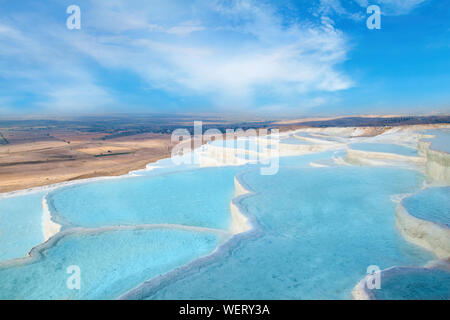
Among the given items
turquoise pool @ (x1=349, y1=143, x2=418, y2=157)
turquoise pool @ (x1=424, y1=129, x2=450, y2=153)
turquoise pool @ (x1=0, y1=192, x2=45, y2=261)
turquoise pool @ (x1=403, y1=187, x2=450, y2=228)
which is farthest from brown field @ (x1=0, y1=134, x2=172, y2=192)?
turquoise pool @ (x1=424, y1=129, x2=450, y2=153)

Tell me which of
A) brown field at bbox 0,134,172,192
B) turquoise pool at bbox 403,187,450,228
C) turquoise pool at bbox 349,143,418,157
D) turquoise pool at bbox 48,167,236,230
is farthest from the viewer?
brown field at bbox 0,134,172,192

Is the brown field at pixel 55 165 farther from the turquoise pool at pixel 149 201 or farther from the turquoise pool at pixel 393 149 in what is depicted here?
the turquoise pool at pixel 393 149

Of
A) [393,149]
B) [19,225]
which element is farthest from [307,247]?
[393,149]

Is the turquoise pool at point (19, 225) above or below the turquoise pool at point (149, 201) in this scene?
below

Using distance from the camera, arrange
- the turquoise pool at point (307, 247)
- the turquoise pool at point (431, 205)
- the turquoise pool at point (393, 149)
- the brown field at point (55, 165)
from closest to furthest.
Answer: the turquoise pool at point (307, 247) < the turquoise pool at point (431, 205) < the turquoise pool at point (393, 149) < the brown field at point (55, 165)

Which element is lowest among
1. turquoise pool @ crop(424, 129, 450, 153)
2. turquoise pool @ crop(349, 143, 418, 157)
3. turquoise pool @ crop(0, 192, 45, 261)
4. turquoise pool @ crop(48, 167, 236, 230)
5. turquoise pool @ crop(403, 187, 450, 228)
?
turquoise pool @ crop(0, 192, 45, 261)

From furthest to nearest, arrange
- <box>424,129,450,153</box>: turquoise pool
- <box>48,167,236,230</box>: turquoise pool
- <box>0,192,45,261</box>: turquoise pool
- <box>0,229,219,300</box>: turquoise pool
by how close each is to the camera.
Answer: <box>424,129,450,153</box>: turquoise pool → <box>48,167,236,230</box>: turquoise pool → <box>0,192,45,261</box>: turquoise pool → <box>0,229,219,300</box>: turquoise pool

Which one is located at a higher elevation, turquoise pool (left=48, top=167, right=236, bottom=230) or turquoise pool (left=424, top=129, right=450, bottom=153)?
turquoise pool (left=424, top=129, right=450, bottom=153)

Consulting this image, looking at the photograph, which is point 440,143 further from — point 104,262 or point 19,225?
point 19,225

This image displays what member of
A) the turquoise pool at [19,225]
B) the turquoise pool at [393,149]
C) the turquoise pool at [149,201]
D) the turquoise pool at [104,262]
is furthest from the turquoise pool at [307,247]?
the turquoise pool at [19,225]

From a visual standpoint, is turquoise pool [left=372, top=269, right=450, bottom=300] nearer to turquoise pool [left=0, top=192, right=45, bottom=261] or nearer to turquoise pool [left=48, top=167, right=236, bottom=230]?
turquoise pool [left=48, top=167, right=236, bottom=230]

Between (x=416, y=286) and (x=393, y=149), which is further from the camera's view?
(x=393, y=149)

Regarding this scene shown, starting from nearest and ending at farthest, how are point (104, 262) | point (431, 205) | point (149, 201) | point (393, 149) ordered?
point (104, 262) < point (431, 205) < point (149, 201) < point (393, 149)

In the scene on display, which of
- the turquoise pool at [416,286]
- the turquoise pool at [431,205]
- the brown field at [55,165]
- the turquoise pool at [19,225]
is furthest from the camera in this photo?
the brown field at [55,165]
